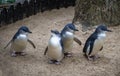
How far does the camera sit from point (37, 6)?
31.6 feet

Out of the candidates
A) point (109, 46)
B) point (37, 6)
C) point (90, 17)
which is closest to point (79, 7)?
point (90, 17)

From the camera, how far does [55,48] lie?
6.18 m

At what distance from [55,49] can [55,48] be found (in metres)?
0.02

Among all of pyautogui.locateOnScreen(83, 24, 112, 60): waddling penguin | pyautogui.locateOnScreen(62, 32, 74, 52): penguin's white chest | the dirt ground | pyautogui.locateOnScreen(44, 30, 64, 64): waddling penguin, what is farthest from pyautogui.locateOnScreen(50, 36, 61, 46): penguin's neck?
pyautogui.locateOnScreen(83, 24, 112, 60): waddling penguin

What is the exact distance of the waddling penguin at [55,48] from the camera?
20.1 ft

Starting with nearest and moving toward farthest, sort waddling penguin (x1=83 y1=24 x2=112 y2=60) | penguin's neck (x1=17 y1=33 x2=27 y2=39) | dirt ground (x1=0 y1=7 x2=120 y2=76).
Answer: dirt ground (x1=0 y1=7 x2=120 y2=76)
waddling penguin (x1=83 y1=24 x2=112 y2=60)
penguin's neck (x1=17 y1=33 x2=27 y2=39)

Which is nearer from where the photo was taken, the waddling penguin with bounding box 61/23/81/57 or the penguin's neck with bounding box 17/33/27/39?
the waddling penguin with bounding box 61/23/81/57

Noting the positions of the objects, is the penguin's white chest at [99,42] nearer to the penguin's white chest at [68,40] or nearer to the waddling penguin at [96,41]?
the waddling penguin at [96,41]


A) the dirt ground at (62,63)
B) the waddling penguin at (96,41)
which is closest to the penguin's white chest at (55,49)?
the dirt ground at (62,63)

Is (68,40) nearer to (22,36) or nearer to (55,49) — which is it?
(55,49)

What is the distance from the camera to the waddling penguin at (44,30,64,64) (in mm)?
6141

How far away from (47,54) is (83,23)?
4.64 feet

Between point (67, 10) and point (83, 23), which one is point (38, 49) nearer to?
point (83, 23)

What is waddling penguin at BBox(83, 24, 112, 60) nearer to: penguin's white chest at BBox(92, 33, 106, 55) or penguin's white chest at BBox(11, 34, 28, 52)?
penguin's white chest at BBox(92, 33, 106, 55)
